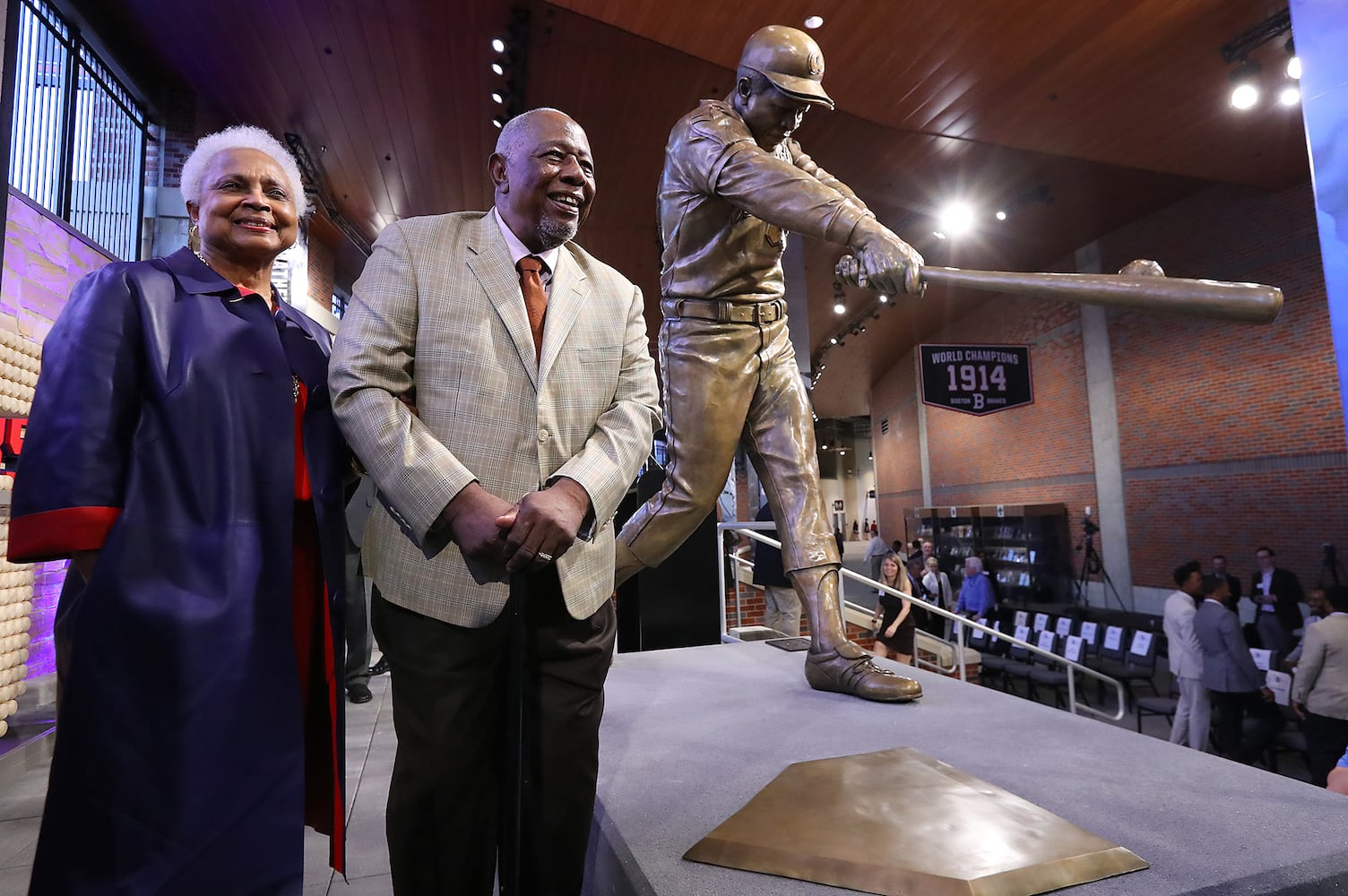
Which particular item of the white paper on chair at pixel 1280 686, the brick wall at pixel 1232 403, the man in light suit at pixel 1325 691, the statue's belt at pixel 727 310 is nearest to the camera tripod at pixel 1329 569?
the brick wall at pixel 1232 403

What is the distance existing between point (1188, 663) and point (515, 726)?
302 inches

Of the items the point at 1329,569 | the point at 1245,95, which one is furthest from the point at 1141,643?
the point at 1245,95

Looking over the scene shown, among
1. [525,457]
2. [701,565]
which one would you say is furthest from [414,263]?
[701,565]

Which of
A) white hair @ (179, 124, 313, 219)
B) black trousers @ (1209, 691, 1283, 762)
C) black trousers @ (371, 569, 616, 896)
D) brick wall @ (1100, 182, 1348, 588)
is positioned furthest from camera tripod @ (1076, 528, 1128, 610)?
white hair @ (179, 124, 313, 219)

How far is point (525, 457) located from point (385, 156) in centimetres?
944

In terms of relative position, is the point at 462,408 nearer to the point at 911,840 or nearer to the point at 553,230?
the point at 553,230

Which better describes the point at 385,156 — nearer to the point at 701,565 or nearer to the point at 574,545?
the point at 701,565

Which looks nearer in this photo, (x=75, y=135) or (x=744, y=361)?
(x=744, y=361)

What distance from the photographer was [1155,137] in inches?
308

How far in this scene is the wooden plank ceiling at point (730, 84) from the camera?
559 cm

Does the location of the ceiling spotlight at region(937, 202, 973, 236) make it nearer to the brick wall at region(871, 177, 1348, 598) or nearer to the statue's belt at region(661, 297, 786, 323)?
the brick wall at region(871, 177, 1348, 598)

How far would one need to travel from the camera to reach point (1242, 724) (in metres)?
6.79

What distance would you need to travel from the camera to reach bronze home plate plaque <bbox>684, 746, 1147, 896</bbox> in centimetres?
119

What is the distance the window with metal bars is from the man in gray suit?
10.9 meters
